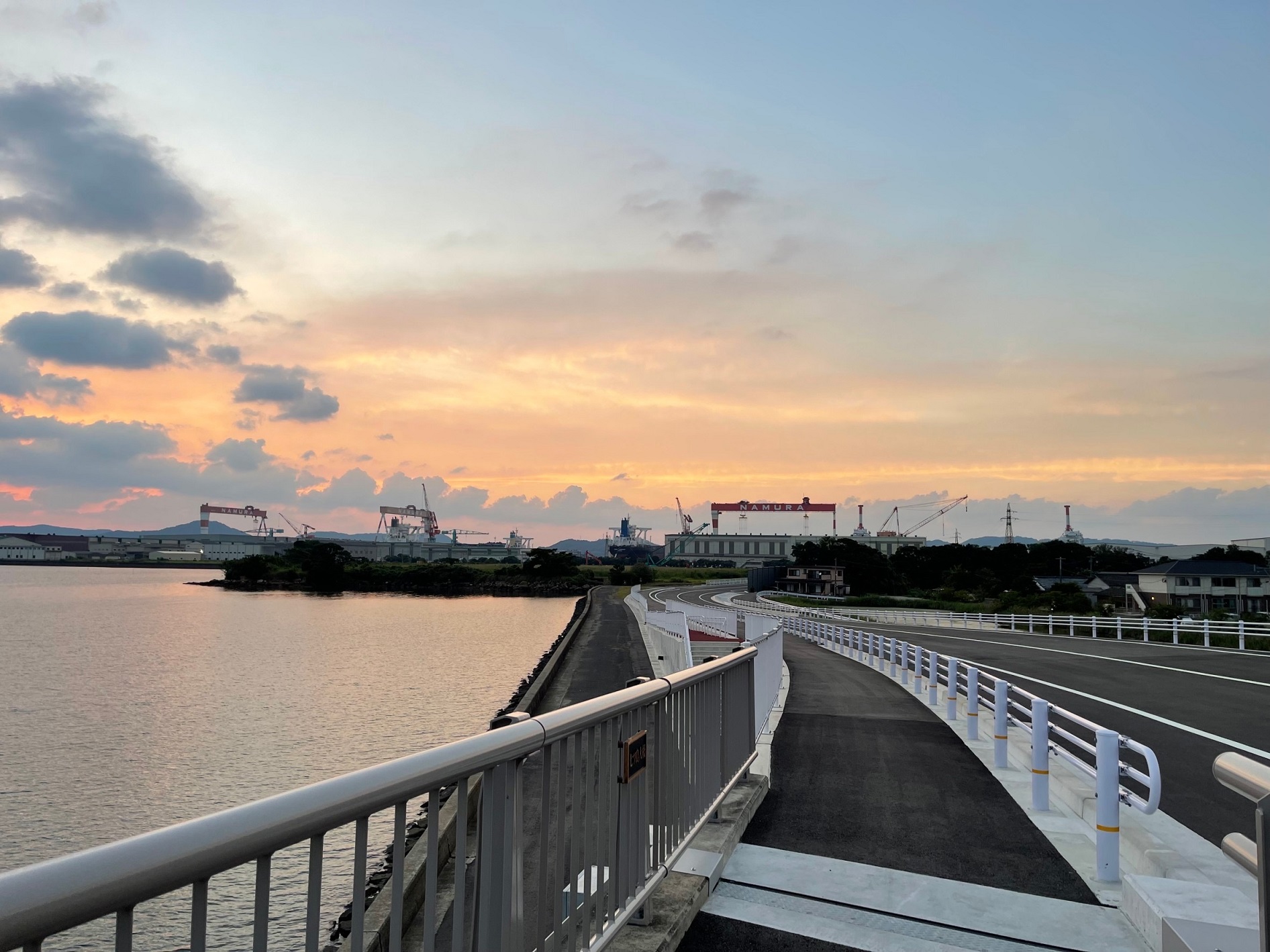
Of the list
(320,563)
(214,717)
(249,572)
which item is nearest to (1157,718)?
(214,717)

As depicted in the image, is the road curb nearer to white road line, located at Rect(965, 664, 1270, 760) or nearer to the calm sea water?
the calm sea water

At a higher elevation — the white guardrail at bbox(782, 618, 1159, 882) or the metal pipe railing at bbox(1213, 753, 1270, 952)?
the metal pipe railing at bbox(1213, 753, 1270, 952)

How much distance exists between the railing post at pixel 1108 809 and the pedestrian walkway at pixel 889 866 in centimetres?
25

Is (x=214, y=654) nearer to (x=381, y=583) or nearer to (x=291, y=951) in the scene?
(x=291, y=951)

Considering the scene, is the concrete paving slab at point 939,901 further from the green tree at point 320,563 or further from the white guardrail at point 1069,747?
the green tree at point 320,563

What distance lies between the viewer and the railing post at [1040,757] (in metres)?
8.93

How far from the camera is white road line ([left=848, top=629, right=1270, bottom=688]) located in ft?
71.3

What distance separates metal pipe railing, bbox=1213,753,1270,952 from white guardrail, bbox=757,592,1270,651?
3442 centimetres

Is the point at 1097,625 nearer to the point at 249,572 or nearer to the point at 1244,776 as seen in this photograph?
the point at 1244,776

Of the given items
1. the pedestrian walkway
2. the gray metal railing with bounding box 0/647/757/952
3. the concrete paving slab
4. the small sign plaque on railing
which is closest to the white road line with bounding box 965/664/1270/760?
the pedestrian walkway

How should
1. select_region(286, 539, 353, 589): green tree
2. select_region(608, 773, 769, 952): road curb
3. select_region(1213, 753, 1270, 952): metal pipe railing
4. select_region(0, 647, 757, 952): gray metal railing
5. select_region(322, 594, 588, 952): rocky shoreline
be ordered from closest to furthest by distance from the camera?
select_region(0, 647, 757, 952): gray metal railing → select_region(1213, 753, 1270, 952): metal pipe railing → select_region(608, 773, 769, 952): road curb → select_region(322, 594, 588, 952): rocky shoreline → select_region(286, 539, 353, 589): green tree

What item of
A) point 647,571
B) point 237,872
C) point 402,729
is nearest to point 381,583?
point 647,571

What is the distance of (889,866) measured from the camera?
22.6 feet

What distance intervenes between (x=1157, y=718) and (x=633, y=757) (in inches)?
566
